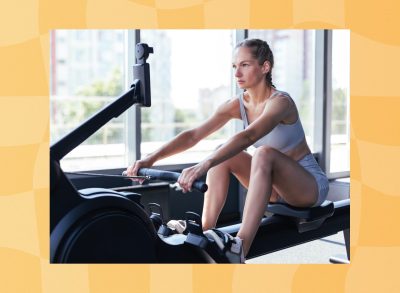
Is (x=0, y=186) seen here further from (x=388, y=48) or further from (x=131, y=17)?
(x=388, y=48)

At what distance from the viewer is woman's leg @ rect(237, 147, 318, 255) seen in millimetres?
2016

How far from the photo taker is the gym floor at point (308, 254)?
3145 mm

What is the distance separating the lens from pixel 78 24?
64.8 inches

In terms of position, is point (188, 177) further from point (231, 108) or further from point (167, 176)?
point (231, 108)

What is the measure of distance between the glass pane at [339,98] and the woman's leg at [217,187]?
3.15m

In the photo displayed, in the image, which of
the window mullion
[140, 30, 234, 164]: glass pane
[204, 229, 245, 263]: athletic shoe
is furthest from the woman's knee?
[140, 30, 234, 164]: glass pane

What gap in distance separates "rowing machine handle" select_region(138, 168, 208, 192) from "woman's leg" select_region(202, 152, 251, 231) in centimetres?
42

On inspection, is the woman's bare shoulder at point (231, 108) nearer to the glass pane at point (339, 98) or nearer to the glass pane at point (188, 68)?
the glass pane at point (188, 68)

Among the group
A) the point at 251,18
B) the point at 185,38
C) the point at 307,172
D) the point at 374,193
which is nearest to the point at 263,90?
the point at 307,172

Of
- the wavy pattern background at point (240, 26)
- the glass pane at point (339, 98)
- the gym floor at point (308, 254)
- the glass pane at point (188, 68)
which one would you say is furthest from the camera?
→ the glass pane at point (339, 98)

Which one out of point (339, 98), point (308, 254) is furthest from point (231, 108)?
point (339, 98)

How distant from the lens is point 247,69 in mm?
2178

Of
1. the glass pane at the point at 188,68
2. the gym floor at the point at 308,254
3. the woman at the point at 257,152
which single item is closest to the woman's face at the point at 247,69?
the woman at the point at 257,152

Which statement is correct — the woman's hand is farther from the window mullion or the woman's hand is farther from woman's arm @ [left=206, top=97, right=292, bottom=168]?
the window mullion
